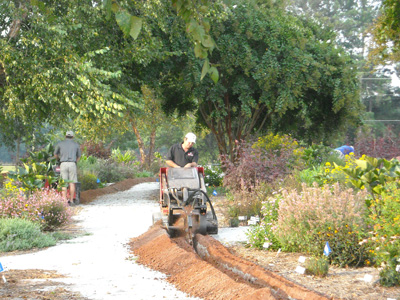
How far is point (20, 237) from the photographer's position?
9578 millimetres

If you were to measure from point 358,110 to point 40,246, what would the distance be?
51.9 ft

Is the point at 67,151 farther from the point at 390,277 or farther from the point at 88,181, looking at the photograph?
the point at 390,277

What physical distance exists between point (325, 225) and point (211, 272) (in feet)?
6.29

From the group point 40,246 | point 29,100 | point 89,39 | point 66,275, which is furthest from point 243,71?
point 66,275

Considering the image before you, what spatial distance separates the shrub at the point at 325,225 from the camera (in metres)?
7.58

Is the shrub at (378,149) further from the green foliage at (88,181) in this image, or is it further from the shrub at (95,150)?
the shrub at (95,150)

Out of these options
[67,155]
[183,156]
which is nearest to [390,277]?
[183,156]

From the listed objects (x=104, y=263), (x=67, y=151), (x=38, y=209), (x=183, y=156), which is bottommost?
(x=104, y=263)

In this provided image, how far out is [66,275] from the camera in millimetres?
7234

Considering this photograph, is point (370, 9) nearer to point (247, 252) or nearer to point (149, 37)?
point (149, 37)

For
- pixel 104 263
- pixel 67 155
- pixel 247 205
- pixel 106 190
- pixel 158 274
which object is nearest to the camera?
pixel 158 274

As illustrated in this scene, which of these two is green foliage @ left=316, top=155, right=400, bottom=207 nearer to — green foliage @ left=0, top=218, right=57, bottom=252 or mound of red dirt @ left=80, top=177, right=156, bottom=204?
green foliage @ left=0, top=218, right=57, bottom=252

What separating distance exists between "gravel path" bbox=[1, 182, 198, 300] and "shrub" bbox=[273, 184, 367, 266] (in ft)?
6.80

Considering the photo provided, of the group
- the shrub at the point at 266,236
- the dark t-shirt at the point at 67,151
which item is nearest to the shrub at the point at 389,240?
the shrub at the point at 266,236
